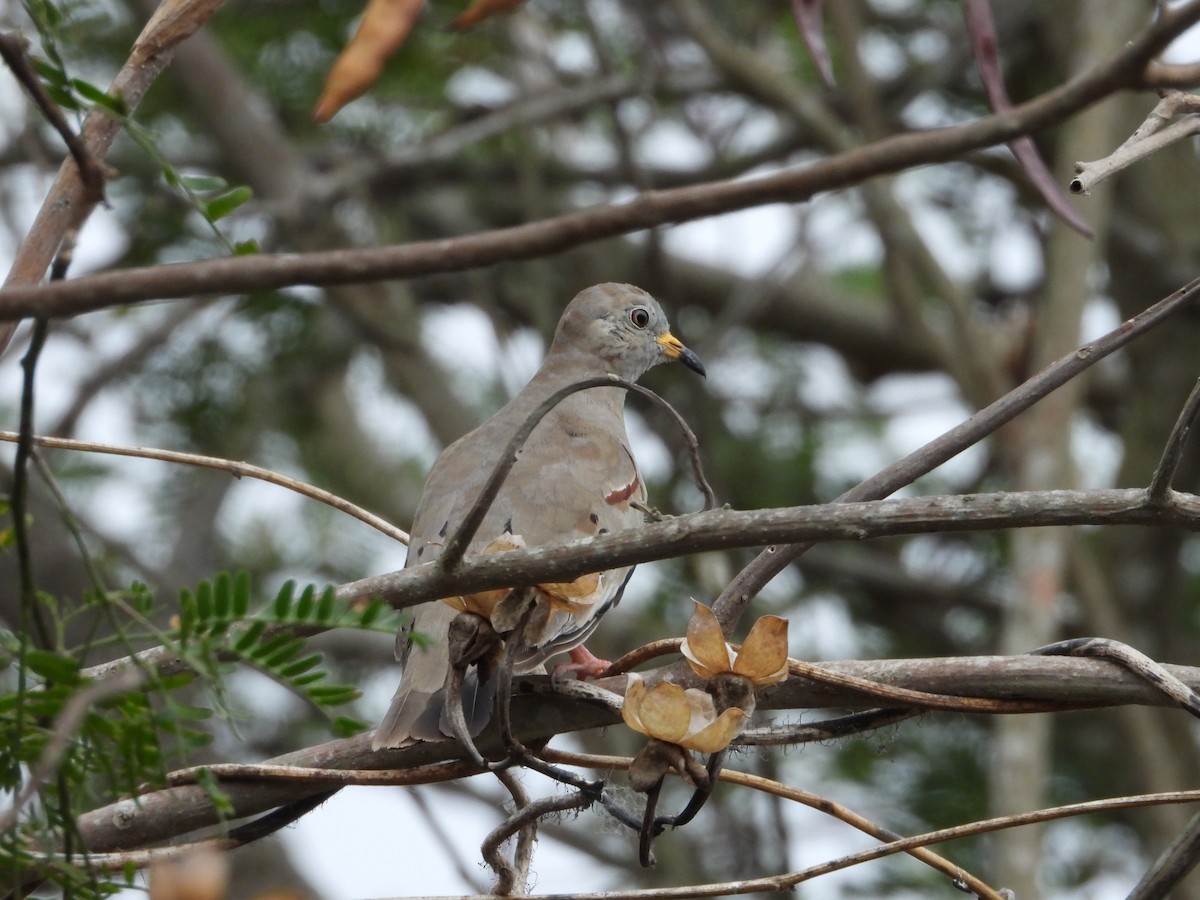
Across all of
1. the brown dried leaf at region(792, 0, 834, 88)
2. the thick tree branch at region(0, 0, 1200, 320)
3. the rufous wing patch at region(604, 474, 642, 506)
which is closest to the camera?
the thick tree branch at region(0, 0, 1200, 320)

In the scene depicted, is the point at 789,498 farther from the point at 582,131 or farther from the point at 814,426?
the point at 582,131

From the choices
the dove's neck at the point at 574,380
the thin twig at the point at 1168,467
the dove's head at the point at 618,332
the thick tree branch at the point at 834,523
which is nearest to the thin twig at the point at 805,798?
the thick tree branch at the point at 834,523

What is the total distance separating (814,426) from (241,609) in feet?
18.8

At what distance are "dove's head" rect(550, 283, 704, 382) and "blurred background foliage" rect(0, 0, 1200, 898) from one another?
0.77 meters

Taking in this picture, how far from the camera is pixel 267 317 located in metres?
6.52

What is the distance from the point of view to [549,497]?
351cm

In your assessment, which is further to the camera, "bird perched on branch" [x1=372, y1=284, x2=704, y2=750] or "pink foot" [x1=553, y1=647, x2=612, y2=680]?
"pink foot" [x1=553, y1=647, x2=612, y2=680]

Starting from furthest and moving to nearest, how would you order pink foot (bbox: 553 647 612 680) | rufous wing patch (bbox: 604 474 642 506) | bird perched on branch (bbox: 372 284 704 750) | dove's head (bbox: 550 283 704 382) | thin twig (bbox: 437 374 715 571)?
dove's head (bbox: 550 283 704 382) → rufous wing patch (bbox: 604 474 642 506) → pink foot (bbox: 553 647 612 680) → bird perched on branch (bbox: 372 284 704 750) → thin twig (bbox: 437 374 715 571)

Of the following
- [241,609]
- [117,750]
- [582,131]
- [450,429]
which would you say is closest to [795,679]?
→ [241,609]

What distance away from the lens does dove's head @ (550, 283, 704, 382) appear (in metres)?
4.91

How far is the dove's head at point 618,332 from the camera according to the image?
491 cm

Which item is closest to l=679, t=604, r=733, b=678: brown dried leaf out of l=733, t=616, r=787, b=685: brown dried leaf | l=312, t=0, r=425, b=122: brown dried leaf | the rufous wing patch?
l=733, t=616, r=787, b=685: brown dried leaf

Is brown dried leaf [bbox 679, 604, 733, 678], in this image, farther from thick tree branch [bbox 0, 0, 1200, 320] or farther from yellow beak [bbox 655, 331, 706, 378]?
yellow beak [bbox 655, 331, 706, 378]

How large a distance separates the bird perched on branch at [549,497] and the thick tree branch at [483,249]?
1.56 ft
